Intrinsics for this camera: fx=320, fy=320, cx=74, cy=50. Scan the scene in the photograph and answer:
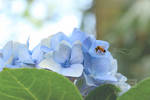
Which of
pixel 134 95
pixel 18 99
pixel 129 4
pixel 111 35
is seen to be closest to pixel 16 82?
pixel 18 99

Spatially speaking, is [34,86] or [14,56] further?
[14,56]

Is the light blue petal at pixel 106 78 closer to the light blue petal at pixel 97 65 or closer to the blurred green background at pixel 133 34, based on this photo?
the light blue petal at pixel 97 65

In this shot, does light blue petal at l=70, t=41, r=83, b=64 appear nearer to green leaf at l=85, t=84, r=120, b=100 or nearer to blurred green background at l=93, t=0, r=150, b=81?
green leaf at l=85, t=84, r=120, b=100

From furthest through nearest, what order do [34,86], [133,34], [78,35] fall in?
[133,34], [78,35], [34,86]

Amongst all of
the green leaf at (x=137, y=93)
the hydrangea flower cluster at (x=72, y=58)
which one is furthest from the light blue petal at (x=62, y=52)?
the green leaf at (x=137, y=93)

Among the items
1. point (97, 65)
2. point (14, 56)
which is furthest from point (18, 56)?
point (97, 65)

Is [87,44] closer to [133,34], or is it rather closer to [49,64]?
[49,64]

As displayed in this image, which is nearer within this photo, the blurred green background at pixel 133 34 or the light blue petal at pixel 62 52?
the light blue petal at pixel 62 52

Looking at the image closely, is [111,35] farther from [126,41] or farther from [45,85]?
[45,85]
